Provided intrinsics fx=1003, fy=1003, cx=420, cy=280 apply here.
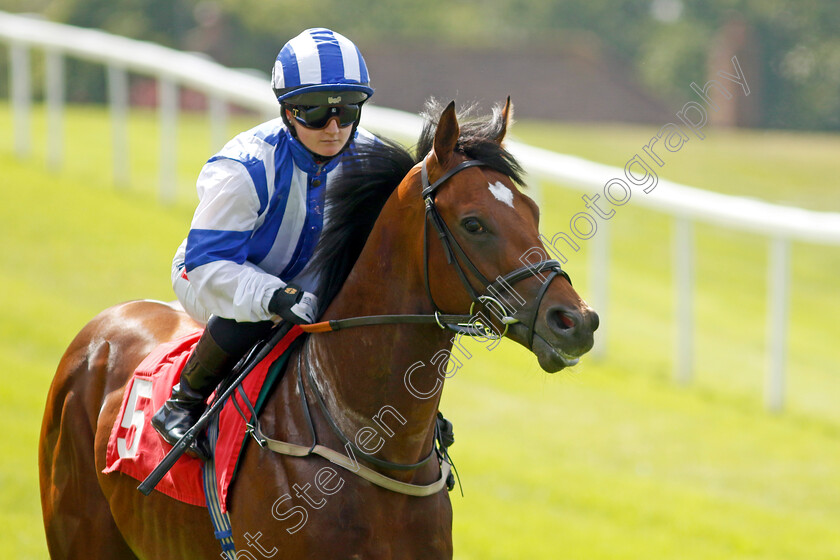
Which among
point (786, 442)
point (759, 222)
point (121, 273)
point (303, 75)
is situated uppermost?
point (303, 75)

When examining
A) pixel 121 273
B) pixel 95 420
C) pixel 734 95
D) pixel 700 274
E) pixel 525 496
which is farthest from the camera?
pixel 734 95

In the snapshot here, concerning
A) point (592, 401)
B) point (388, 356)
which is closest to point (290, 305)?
point (388, 356)

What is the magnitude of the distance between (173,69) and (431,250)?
11930 mm

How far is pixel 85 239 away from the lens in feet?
43.4

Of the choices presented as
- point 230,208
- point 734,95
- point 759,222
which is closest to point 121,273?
point 759,222

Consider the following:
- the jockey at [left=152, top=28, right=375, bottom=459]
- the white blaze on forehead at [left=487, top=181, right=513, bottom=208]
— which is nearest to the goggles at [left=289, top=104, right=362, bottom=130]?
the jockey at [left=152, top=28, right=375, bottom=459]

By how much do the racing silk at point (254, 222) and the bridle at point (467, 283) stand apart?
0.44 m

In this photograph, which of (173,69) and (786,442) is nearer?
(786,442)

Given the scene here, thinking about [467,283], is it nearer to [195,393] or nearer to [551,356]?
[551,356]

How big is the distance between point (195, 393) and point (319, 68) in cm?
117

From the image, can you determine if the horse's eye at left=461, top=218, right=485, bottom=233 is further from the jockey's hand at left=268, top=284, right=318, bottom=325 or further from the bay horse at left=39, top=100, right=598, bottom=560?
the jockey's hand at left=268, top=284, right=318, bottom=325

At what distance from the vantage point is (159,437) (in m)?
3.55

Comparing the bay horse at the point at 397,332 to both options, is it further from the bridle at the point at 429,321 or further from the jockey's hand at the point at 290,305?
the jockey's hand at the point at 290,305

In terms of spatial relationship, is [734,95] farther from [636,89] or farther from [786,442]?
[786,442]
